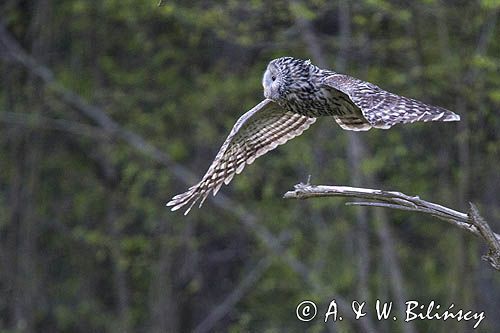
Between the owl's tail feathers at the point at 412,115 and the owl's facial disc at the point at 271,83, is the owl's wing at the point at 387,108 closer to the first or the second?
the owl's tail feathers at the point at 412,115

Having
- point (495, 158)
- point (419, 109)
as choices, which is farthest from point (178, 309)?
point (419, 109)

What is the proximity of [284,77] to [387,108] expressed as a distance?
1.32 meters

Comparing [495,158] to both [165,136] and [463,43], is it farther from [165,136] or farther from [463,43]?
[165,136]

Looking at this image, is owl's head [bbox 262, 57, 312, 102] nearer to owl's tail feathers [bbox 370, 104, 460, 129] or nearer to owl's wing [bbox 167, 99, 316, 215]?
owl's wing [bbox 167, 99, 316, 215]

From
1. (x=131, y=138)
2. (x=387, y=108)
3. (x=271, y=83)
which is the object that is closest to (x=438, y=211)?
(x=387, y=108)

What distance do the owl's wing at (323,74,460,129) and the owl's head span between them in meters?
0.64

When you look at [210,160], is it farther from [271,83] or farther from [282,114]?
[271,83]

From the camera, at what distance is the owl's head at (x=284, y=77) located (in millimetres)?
6902

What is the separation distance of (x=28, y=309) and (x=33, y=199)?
3.71ft

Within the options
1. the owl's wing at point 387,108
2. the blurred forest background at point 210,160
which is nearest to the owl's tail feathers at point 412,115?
the owl's wing at point 387,108

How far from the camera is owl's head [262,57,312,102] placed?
690cm

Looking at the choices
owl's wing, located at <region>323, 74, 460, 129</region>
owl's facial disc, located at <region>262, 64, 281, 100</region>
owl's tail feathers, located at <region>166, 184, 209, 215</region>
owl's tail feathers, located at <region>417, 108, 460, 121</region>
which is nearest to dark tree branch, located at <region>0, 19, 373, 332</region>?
owl's facial disc, located at <region>262, 64, 281, 100</region>

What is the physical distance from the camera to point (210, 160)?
1205 centimetres

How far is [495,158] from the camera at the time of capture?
10.7m
